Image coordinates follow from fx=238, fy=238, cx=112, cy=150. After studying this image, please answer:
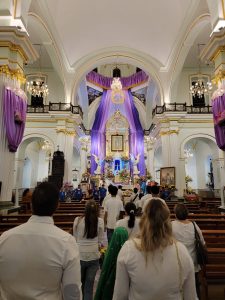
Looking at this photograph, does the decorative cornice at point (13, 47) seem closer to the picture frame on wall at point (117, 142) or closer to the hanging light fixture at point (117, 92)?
the hanging light fixture at point (117, 92)

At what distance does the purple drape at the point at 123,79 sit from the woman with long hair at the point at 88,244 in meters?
20.5

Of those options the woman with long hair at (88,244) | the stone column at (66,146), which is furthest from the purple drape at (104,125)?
the woman with long hair at (88,244)

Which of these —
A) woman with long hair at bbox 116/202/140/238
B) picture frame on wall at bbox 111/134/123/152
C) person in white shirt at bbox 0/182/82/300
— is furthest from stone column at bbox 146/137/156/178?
person in white shirt at bbox 0/182/82/300

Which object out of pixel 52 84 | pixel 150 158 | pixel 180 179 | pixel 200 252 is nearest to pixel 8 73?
pixel 200 252

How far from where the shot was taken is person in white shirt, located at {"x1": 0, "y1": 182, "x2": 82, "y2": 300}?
4.34 ft

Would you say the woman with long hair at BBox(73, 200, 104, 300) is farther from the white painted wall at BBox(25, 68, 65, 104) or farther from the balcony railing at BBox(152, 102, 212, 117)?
the white painted wall at BBox(25, 68, 65, 104)

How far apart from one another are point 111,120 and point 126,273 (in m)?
22.4

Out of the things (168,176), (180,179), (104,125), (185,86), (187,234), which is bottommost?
(187,234)

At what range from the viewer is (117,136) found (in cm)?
2319

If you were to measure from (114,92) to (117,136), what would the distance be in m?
5.60

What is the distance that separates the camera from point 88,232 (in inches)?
116

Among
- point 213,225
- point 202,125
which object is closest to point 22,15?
point 213,225

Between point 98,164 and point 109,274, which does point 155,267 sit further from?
point 98,164

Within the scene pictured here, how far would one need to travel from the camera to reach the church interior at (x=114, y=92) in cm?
745
